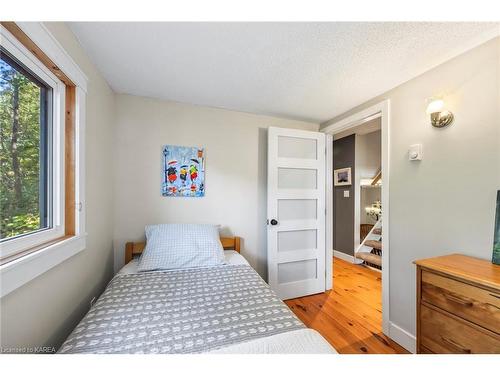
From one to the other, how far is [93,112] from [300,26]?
152cm

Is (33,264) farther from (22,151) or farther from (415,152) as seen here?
(415,152)

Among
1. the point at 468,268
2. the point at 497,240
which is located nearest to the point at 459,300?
the point at 468,268

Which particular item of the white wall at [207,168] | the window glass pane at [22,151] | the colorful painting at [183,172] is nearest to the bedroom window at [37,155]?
the window glass pane at [22,151]

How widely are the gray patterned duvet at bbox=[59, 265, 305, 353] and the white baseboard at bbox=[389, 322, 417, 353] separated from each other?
1289mm

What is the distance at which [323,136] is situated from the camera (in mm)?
2604

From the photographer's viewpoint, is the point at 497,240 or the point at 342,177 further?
the point at 342,177

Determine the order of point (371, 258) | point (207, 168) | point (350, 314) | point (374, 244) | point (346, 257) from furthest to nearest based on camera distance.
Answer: point (346, 257)
point (374, 244)
point (371, 258)
point (207, 168)
point (350, 314)

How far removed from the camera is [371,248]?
3652 millimetres

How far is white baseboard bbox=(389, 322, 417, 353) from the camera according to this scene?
1610 millimetres

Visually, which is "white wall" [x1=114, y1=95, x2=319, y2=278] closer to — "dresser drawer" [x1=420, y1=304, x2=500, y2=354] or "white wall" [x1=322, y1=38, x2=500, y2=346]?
"white wall" [x1=322, y1=38, x2=500, y2=346]

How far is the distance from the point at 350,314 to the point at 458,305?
1236 mm

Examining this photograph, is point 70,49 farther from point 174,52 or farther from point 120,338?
point 120,338

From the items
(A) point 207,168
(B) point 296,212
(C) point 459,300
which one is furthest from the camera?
(B) point 296,212
